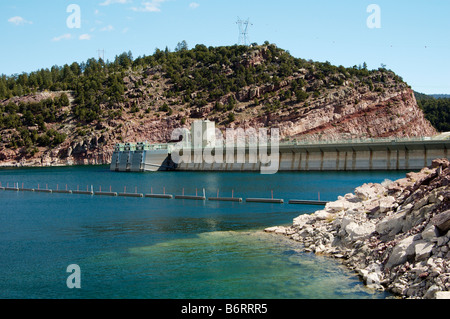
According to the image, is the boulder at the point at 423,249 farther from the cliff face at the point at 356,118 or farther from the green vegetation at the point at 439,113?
the green vegetation at the point at 439,113

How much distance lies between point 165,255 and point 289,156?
80.0 metres

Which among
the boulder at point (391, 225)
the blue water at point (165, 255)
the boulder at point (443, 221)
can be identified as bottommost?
the blue water at point (165, 255)

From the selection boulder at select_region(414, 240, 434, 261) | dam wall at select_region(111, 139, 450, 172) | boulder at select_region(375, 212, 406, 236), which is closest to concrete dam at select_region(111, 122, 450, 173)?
dam wall at select_region(111, 139, 450, 172)

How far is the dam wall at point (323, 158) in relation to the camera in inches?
3578

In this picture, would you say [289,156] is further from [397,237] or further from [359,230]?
[397,237]

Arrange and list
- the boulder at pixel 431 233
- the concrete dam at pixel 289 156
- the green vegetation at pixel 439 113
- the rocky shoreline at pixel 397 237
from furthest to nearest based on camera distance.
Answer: the green vegetation at pixel 439 113 < the concrete dam at pixel 289 156 < the boulder at pixel 431 233 < the rocky shoreline at pixel 397 237

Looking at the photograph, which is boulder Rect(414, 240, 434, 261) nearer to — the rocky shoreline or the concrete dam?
the rocky shoreline

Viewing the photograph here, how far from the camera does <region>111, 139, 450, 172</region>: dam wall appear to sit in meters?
90.9

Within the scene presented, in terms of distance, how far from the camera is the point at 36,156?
183625mm

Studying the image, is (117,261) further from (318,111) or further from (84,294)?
(318,111)

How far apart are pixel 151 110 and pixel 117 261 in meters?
167

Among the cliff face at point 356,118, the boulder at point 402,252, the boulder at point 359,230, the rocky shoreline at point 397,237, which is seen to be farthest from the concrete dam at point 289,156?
the boulder at point 402,252
